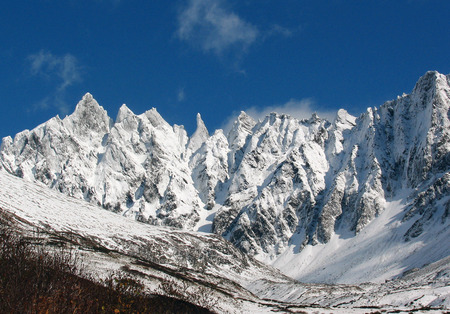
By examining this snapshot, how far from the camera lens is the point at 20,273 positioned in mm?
33781

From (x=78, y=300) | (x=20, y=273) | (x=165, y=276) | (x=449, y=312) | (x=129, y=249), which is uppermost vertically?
(x=129, y=249)

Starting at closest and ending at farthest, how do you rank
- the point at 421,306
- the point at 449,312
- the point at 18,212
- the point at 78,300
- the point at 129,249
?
the point at 78,300 < the point at 449,312 < the point at 421,306 < the point at 18,212 < the point at 129,249

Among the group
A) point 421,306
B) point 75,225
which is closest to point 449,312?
point 421,306

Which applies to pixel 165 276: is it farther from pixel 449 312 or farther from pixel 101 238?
pixel 101 238

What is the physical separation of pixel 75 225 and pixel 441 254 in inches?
5968

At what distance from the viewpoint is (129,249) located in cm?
18800

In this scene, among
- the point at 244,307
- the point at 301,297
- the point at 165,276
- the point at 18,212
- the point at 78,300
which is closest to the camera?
the point at 78,300

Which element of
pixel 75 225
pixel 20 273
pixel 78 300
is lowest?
pixel 78 300

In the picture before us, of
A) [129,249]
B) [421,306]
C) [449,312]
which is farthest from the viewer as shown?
[129,249]

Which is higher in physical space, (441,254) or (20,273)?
(441,254)

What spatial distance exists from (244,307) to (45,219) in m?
126

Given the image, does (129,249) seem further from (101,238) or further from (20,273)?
(20,273)

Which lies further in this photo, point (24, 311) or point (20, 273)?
point (20, 273)

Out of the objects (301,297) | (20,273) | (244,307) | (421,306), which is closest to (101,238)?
(301,297)
